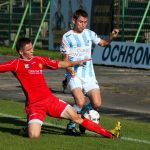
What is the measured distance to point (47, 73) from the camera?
24.3 m

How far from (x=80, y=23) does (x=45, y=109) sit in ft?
5.08

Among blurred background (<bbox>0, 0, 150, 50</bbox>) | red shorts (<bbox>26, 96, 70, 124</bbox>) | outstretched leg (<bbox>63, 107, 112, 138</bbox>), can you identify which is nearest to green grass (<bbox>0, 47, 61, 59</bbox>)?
blurred background (<bbox>0, 0, 150, 50</bbox>)

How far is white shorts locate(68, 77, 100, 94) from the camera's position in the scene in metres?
11.7

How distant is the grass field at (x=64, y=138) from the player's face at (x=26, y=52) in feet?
3.92

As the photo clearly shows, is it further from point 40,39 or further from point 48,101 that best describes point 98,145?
point 40,39

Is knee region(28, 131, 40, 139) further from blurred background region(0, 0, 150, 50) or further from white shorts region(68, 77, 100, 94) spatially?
blurred background region(0, 0, 150, 50)

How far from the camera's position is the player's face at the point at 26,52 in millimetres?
11008

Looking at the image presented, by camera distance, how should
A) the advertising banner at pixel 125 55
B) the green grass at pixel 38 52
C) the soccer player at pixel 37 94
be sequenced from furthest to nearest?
the green grass at pixel 38 52 < the advertising banner at pixel 125 55 < the soccer player at pixel 37 94

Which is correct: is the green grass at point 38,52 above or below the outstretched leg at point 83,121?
below

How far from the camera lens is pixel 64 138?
36.1 feet

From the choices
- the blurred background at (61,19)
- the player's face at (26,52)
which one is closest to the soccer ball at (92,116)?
the player's face at (26,52)

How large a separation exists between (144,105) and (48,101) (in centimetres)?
538

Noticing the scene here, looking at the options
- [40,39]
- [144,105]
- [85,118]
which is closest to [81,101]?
[85,118]

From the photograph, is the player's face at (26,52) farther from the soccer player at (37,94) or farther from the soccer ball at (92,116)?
the soccer ball at (92,116)
